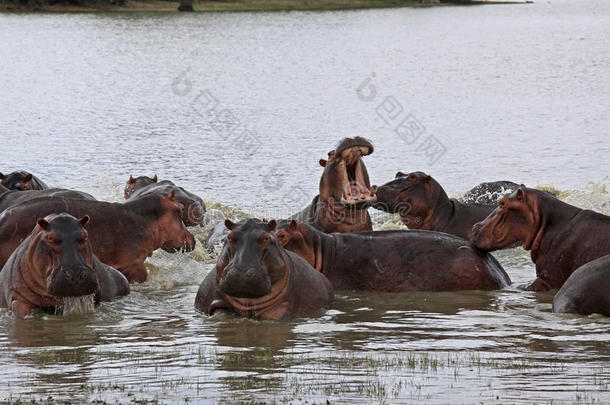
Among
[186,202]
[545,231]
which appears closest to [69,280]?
[545,231]

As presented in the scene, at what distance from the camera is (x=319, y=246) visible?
9.10 m

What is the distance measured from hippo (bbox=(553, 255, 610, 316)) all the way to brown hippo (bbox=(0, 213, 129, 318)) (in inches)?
129

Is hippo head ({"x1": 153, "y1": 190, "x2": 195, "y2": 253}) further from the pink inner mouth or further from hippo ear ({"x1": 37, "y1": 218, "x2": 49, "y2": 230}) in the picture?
hippo ear ({"x1": 37, "y1": 218, "x2": 49, "y2": 230})

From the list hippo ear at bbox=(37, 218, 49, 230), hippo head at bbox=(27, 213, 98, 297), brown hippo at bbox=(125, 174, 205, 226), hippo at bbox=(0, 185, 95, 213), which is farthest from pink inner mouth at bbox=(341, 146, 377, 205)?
hippo ear at bbox=(37, 218, 49, 230)

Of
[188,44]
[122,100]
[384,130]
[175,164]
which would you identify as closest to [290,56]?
[188,44]

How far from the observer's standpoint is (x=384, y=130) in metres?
24.0

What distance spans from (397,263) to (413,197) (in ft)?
6.46

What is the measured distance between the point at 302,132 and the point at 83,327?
15.9 meters

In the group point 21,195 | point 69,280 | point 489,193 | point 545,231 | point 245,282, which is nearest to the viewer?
point 245,282

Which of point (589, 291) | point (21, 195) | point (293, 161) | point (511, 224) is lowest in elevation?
point (589, 291)

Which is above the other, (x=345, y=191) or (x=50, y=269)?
(x=345, y=191)

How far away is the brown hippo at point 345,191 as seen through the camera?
1023 cm

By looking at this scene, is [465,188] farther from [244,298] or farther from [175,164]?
[244,298]

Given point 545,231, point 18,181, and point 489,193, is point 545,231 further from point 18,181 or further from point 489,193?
point 18,181
